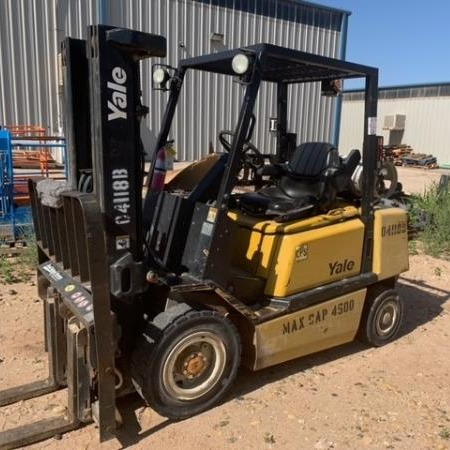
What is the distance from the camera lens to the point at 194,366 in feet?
11.3

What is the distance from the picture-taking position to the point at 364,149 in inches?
166

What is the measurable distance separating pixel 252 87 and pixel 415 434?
2.57 metres

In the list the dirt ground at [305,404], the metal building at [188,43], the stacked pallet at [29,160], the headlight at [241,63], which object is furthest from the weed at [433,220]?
the stacked pallet at [29,160]

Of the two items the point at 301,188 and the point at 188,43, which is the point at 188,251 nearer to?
the point at 301,188

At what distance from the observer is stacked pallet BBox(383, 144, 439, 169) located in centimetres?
2512

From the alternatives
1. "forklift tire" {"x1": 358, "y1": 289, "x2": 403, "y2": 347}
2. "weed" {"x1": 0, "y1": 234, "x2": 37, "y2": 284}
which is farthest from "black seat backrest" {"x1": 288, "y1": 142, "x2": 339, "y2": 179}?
"weed" {"x1": 0, "y1": 234, "x2": 37, "y2": 284}

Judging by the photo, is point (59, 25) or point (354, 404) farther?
point (59, 25)

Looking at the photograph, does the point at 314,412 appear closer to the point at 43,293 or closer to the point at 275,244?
the point at 275,244

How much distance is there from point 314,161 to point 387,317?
1.65 meters

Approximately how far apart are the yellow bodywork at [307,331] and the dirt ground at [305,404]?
0.81ft

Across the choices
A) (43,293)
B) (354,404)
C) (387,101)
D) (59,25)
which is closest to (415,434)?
(354,404)

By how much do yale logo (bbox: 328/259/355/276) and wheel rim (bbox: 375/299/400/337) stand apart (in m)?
0.66

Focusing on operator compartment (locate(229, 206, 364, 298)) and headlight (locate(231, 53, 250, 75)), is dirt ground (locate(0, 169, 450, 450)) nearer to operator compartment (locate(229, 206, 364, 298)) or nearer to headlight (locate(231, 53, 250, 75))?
operator compartment (locate(229, 206, 364, 298))

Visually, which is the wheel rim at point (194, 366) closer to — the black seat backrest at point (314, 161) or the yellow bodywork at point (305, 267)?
the yellow bodywork at point (305, 267)
